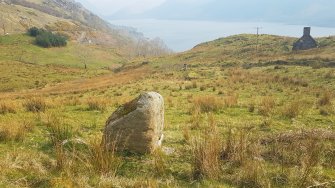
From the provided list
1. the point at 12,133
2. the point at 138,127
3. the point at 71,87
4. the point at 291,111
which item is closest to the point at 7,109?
the point at 12,133

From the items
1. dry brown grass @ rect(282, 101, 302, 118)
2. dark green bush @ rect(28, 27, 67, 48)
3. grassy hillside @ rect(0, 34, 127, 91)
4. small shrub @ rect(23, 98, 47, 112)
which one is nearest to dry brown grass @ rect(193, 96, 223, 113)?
dry brown grass @ rect(282, 101, 302, 118)

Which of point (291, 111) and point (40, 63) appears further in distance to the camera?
point (40, 63)

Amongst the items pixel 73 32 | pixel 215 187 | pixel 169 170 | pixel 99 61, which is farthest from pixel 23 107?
pixel 73 32

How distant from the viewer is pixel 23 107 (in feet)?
57.8

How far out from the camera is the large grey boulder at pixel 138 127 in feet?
31.1

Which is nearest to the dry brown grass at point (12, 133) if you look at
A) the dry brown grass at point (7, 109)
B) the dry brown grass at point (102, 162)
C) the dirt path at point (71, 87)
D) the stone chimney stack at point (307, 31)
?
the dry brown grass at point (102, 162)

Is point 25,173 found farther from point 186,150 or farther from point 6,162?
point 186,150

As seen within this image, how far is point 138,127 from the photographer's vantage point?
9.48 m

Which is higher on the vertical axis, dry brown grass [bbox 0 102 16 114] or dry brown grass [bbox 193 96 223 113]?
dry brown grass [bbox 0 102 16 114]

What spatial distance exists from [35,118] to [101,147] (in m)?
7.38

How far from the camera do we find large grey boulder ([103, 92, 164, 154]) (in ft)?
31.1

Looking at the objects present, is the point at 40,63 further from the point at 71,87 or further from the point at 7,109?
the point at 7,109

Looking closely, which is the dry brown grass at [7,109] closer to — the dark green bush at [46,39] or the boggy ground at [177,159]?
the boggy ground at [177,159]

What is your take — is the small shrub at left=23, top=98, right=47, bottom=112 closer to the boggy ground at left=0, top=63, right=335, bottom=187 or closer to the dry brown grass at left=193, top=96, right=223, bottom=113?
the boggy ground at left=0, top=63, right=335, bottom=187
